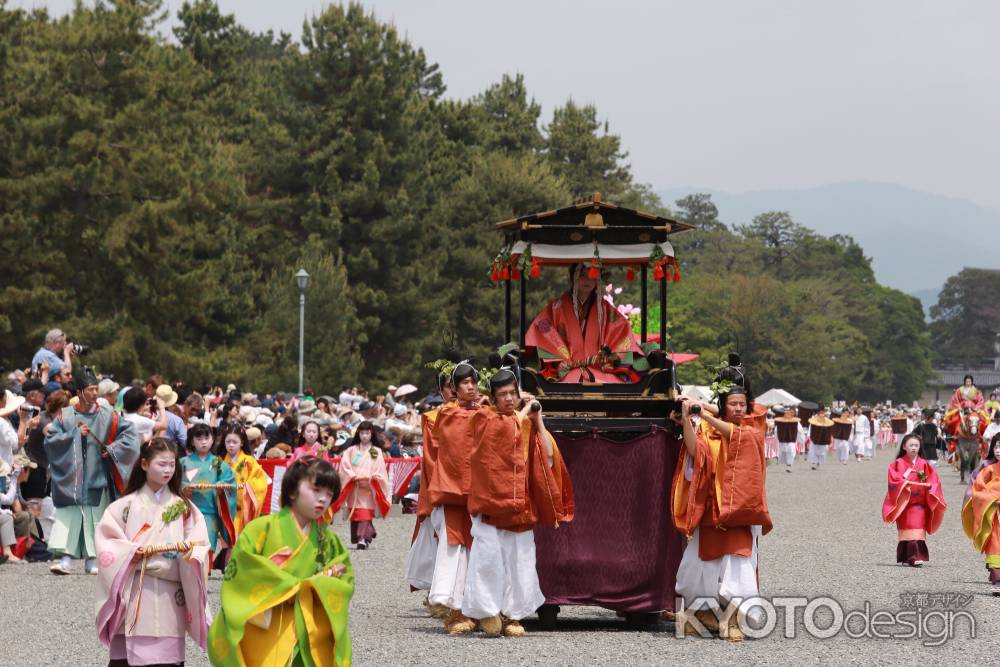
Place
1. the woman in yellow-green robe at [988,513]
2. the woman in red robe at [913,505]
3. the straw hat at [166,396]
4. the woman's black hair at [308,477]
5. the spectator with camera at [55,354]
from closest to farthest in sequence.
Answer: the woman's black hair at [308,477] < the woman in yellow-green robe at [988,513] < the woman in red robe at [913,505] < the spectator with camera at [55,354] < the straw hat at [166,396]

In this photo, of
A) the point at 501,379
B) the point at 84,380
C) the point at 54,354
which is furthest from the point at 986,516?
the point at 54,354

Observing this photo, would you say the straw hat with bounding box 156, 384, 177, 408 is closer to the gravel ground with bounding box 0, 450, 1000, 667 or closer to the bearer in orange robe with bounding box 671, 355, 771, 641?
the gravel ground with bounding box 0, 450, 1000, 667

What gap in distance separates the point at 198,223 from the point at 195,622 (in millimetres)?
34180

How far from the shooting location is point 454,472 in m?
12.8

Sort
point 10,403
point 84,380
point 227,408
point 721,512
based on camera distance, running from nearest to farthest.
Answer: point 721,512 → point 84,380 → point 10,403 → point 227,408

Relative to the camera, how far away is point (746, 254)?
390 ft

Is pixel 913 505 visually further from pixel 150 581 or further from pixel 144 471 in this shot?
pixel 150 581

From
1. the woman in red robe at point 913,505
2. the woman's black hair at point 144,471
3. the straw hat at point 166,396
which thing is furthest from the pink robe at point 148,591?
the straw hat at point 166,396

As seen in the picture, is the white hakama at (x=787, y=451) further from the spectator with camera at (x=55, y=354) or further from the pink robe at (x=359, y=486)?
the spectator with camera at (x=55, y=354)

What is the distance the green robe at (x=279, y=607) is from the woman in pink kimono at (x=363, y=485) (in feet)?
38.7

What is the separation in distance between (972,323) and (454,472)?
170145 millimetres

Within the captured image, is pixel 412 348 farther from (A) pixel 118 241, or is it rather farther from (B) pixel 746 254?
(B) pixel 746 254

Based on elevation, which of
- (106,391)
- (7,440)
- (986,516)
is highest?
(106,391)

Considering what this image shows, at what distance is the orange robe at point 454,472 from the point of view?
12680 mm
